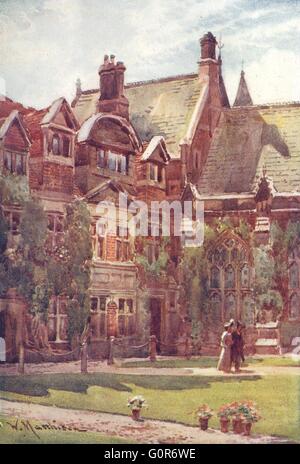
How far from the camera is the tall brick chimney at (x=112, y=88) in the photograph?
830 cm

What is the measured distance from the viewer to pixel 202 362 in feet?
26.6

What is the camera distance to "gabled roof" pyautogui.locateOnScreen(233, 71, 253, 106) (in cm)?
829

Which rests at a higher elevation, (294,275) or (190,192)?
(190,192)

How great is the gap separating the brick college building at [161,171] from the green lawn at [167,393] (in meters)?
0.44

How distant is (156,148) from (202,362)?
8.03 ft

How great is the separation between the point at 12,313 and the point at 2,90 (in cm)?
236

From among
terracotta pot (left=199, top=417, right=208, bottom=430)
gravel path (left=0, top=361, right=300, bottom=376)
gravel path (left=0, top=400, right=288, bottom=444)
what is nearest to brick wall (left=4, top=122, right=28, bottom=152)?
gravel path (left=0, top=361, right=300, bottom=376)

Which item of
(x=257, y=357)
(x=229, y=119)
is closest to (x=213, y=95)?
(x=229, y=119)

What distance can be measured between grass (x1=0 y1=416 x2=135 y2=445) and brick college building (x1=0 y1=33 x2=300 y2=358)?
2.88ft

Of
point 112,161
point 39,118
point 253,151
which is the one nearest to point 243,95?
point 253,151

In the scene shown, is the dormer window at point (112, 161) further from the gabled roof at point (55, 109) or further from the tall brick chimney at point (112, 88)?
the gabled roof at point (55, 109)

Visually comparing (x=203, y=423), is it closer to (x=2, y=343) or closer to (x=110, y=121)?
(x=2, y=343)

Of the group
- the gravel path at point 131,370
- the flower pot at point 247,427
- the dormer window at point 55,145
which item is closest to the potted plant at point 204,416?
the flower pot at point 247,427
